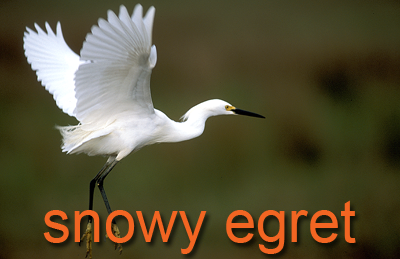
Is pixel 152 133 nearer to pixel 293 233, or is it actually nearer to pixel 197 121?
pixel 197 121

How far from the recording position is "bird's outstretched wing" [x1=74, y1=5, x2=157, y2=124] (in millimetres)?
1214

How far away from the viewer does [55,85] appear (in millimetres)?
1949

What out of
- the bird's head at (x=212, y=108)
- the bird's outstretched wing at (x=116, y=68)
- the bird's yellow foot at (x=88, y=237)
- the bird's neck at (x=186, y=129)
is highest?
the bird's outstretched wing at (x=116, y=68)

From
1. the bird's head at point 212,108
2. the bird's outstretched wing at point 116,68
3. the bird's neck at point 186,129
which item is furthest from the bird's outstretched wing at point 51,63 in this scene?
the bird's head at point 212,108

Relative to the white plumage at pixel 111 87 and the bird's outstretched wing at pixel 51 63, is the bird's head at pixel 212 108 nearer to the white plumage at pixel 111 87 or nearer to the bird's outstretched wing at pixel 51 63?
the white plumage at pixel 111 87

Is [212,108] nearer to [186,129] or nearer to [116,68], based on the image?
[186,129]

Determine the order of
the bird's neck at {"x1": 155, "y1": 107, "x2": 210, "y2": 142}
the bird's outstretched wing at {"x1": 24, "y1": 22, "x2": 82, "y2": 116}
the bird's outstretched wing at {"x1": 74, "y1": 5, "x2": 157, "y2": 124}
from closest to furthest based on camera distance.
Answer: the bird's outstretched wing at {"x1": 74, "y1": 5, "x2": 157, "y2": 124}, the bird's neck at {"x1": 155, "y1": 107, "x2": 210, "y2": 142}, the bird's outstretched wing at {"x1": 24, "y1": 22, "x2": 82, "y2": 116}

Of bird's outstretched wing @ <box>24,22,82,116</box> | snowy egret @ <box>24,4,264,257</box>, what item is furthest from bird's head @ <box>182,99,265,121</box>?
bird's outstretched wing @ <box>24,22,82,116</box>

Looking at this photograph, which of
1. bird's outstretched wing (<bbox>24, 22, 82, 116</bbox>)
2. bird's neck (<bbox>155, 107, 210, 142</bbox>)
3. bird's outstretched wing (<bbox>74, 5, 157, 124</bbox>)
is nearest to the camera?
bird's outstretched wing (<bbox>74, 5, 157, 124</bbox>)

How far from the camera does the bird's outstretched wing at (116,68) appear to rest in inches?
47.8

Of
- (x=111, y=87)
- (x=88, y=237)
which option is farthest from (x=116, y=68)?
(x=88, y=237)

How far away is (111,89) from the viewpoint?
152 cm

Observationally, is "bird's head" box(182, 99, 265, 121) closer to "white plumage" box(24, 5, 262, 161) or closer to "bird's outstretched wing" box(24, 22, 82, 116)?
"white plumage" box(24, 5, 262, 161)

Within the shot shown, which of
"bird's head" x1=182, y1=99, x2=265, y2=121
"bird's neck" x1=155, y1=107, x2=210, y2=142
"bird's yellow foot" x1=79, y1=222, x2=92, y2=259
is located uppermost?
"bird's head" x1=182, y1=99, x2=265, y2=121
